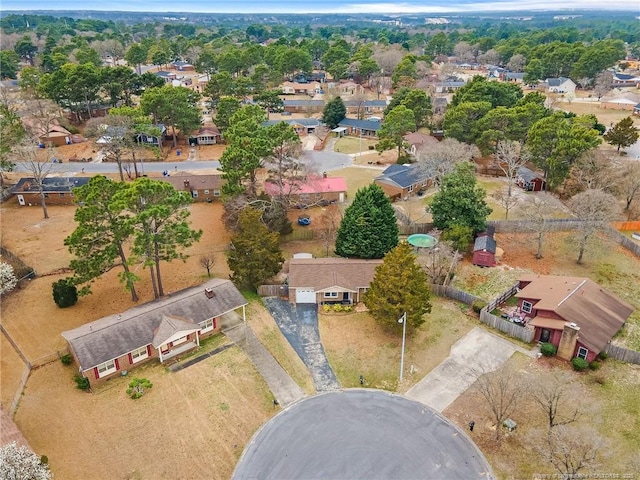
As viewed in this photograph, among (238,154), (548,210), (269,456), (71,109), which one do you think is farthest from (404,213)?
(71,109)

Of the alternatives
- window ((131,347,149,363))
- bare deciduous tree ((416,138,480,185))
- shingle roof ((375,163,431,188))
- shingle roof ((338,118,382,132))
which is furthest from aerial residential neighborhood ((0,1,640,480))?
shingle roof ((338,118,382,132))

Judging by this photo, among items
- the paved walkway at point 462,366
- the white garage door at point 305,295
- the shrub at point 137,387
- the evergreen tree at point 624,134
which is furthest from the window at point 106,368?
the evergreen tree at point 624,134

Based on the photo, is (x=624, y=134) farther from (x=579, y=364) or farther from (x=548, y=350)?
(x=579, y=364)

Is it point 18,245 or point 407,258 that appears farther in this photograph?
point 18,245

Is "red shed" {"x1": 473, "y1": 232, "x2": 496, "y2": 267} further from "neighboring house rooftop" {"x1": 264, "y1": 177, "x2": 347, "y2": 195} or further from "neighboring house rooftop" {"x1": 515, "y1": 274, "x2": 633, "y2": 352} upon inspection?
"neighboring house rooftop" {"x1": 264, "y1": 177, "x2": 347, "y2": 195}

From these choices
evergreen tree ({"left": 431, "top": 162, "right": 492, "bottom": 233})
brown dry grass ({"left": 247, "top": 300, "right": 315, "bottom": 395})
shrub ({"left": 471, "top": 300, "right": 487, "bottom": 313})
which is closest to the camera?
brown dry grass ({"left": 247, "top": 300, "right": 315, "bottom": 395})

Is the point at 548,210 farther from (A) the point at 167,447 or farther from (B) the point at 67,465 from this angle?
(B) the point at 67,465

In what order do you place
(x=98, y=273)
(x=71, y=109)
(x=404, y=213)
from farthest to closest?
1. (x=71, y=109)
2. (x=404, y=213)
3. (x=98, y=273)

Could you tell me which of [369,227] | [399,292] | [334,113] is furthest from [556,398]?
[334,113]
